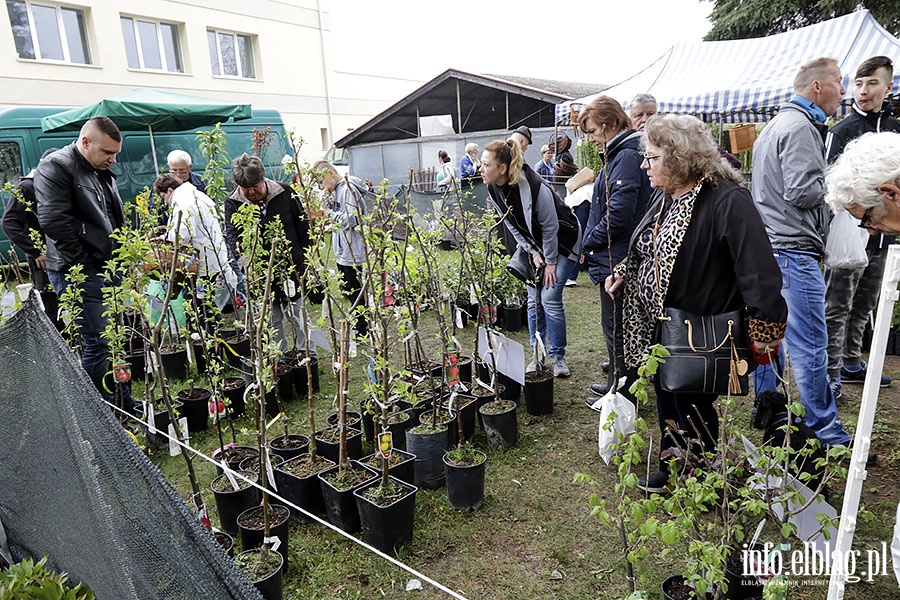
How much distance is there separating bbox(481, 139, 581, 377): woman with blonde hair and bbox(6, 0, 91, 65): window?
14290 millimetres

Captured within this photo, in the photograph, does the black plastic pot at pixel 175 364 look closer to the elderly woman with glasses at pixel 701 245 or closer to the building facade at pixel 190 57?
the elderly woman with glasses at pixel 701 245

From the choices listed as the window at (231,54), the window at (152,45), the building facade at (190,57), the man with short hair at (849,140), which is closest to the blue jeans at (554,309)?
the man with short hair at (849,140)

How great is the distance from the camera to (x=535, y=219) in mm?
4094

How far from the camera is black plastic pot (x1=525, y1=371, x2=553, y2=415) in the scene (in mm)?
3934

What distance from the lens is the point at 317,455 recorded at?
127 inches

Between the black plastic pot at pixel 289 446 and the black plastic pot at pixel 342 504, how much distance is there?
1.44 ft

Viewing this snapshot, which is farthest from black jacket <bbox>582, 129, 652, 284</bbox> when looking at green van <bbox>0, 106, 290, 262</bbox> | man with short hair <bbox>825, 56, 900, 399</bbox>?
green van <bbox>0, 106, 290, 262</bbox>

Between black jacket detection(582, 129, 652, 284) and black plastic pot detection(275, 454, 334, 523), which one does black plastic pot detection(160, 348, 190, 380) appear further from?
black jacket detection(582, 129, 652, 284)

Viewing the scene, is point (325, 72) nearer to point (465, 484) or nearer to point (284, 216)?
point (284, 216)

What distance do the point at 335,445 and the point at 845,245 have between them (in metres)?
3.09

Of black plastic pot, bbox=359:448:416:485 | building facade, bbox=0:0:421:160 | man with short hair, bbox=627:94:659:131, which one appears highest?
building facade, bbox=0:0:421:160

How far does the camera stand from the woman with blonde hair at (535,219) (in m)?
3.89

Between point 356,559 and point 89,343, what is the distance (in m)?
2.48

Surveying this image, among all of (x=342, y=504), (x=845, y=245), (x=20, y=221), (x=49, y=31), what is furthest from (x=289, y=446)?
(x=49, y=31)
